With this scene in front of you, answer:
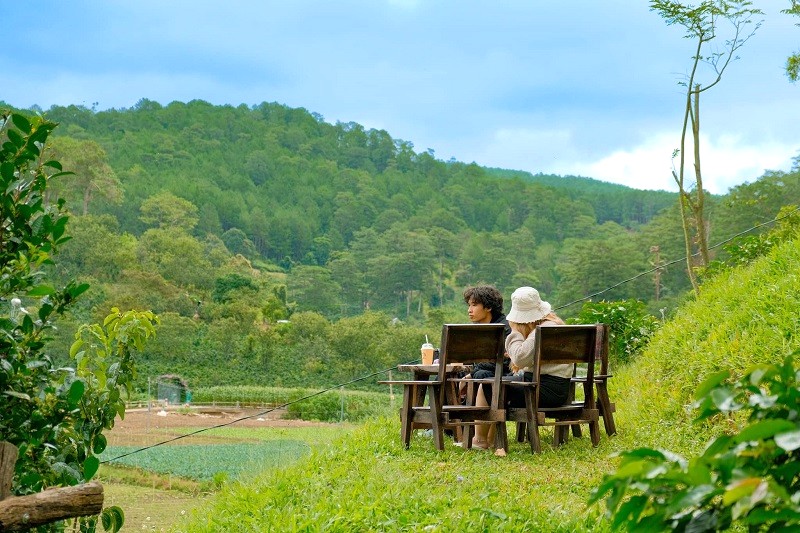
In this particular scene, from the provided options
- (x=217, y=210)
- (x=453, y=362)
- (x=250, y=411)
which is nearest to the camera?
(x=453, y=362)

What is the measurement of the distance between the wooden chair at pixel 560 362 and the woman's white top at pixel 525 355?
0.11m

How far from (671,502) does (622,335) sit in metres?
10.1

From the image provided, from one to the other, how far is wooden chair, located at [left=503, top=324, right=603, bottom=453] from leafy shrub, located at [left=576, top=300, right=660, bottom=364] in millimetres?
4085

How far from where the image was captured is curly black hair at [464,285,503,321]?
7508 mm

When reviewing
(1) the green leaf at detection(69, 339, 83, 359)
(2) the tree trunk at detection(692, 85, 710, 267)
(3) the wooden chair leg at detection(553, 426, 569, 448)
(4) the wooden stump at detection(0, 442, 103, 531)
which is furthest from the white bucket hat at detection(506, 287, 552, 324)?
(2) the tree trunk at detection(692, 85, 710, 267)

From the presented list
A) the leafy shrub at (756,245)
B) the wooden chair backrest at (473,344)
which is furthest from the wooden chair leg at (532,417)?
the leafy shrub at (756,245)

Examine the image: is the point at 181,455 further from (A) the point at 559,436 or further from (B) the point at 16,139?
(B) the point at 16,139

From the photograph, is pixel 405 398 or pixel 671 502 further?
pixel 405 398

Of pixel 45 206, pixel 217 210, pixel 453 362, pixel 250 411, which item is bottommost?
pixel 250 411

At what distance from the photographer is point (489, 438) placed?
7305 millimetres

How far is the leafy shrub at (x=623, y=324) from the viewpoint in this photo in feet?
36.7

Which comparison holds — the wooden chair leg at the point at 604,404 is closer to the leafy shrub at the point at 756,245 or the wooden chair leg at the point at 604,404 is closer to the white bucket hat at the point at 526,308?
the white bucket hat at the point at 526,308

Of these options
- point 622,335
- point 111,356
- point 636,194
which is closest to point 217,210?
point 636,194

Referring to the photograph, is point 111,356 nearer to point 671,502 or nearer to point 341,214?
point 671,502
